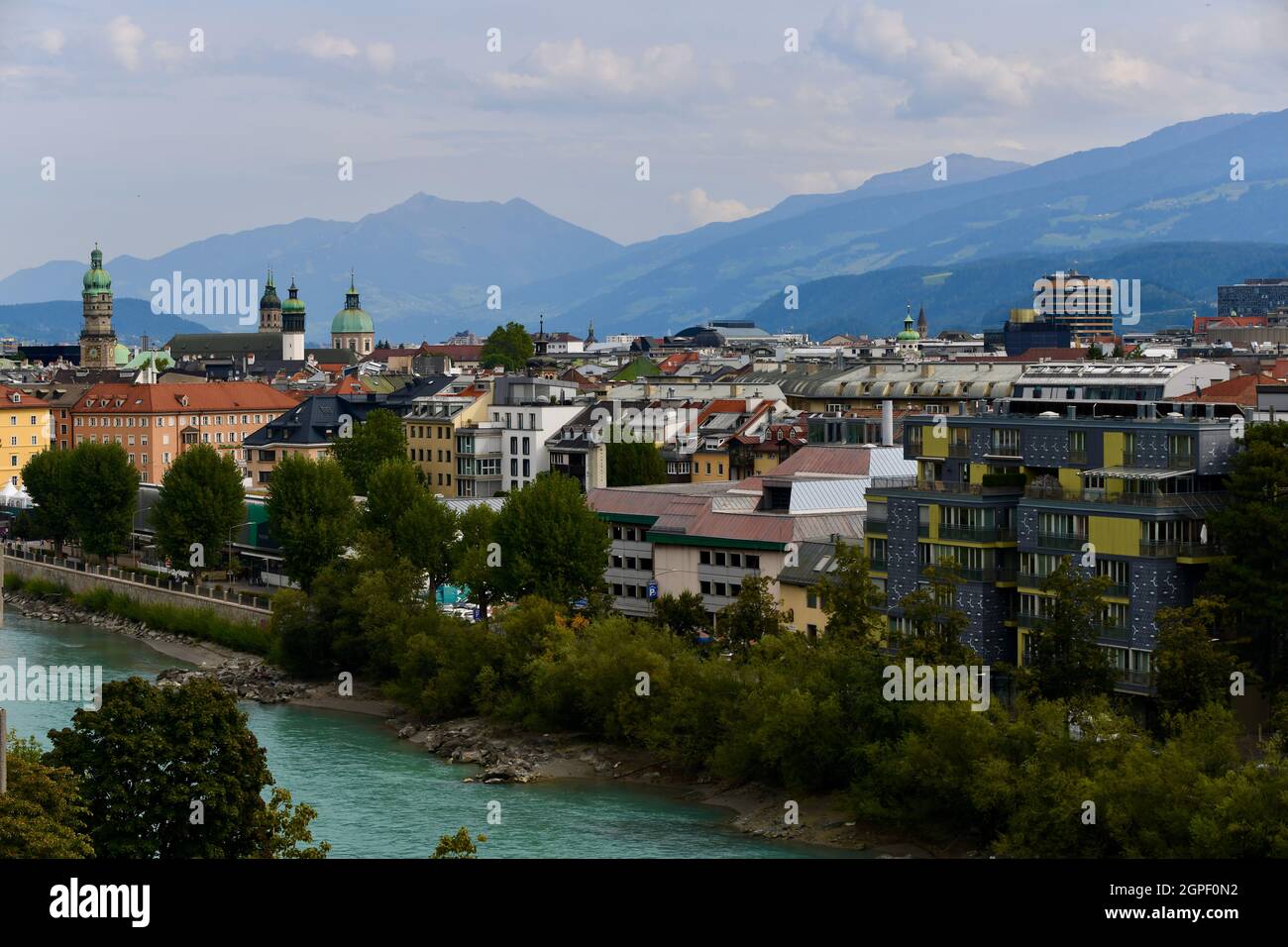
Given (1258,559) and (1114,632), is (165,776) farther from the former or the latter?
(1258,559)

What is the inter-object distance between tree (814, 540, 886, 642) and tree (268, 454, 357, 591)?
46.8 ft

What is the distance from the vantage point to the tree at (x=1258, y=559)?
810 inches

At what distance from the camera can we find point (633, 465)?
42.2 meters

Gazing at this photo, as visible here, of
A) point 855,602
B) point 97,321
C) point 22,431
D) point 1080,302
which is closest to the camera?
point 855,602

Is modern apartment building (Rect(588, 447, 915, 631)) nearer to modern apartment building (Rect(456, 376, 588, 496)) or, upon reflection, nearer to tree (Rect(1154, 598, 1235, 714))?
tree (Rect(1154, 598, 1235, 714))

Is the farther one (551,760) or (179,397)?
(179,397)

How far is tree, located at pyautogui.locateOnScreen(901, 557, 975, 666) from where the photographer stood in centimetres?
2139

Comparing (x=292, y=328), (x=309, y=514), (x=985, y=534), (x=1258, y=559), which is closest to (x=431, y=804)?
(x=985, y=534)

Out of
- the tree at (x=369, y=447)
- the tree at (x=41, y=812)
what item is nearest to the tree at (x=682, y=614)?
the tree at (x=41, y=812)

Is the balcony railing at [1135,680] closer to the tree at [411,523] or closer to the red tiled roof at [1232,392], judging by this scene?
the red tiled roof at [1232,392]

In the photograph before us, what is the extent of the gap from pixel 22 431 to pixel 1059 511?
44.7 m

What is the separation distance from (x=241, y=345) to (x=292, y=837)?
115948 millimetres

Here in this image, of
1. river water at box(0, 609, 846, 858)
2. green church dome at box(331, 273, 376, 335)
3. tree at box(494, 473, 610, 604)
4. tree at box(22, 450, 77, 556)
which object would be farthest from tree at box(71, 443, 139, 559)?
green church dome at box(331, 273, 376, 335)
